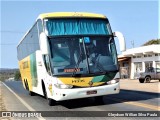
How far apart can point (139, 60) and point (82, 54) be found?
45798 mm

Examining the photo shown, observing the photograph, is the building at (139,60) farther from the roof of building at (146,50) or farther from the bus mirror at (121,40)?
the bus mirror at (121,40)

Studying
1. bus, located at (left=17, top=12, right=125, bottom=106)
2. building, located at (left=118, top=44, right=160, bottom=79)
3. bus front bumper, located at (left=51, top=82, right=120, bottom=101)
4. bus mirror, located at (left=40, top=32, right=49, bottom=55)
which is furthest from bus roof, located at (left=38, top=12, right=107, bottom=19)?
building, located at (left=118, top=44, right=160, bottom=79)

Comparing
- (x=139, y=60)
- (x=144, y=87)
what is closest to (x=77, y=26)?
(x=144, y=87)

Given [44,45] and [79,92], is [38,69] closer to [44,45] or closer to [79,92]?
[44,45]

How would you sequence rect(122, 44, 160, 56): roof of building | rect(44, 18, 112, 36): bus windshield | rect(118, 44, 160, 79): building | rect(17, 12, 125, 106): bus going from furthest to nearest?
rect(118, 44, 160, 79): building
rect(122, 44, 160, 56): roof of building
rect(44, 18, 112, 36): bus windshield
rect(17, 12, 125, 106): bus

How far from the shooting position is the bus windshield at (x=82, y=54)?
15.1 m

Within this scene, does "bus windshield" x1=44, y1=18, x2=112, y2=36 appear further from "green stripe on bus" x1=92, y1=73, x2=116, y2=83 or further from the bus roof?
"green stripe on bus" x1=92, y1=73, x2=116, y2=83

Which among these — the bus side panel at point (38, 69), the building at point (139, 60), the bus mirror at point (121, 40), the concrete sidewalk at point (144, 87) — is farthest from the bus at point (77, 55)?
the building at point (139, 60)

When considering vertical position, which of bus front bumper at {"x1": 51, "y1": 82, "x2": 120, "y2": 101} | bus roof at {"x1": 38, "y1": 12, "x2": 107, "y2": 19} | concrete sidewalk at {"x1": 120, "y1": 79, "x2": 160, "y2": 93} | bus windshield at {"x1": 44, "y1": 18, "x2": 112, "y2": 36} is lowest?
concrete sidewalk at {"x1": 120, "y1": 79, "x2": 160, "y2": 93}

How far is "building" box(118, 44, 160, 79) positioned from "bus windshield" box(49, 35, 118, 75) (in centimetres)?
3823

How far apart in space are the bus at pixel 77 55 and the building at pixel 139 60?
3805 centimetres

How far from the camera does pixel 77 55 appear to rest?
50.1 ft

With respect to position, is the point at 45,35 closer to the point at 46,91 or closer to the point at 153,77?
the point at 46,91

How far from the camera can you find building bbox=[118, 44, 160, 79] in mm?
54031
